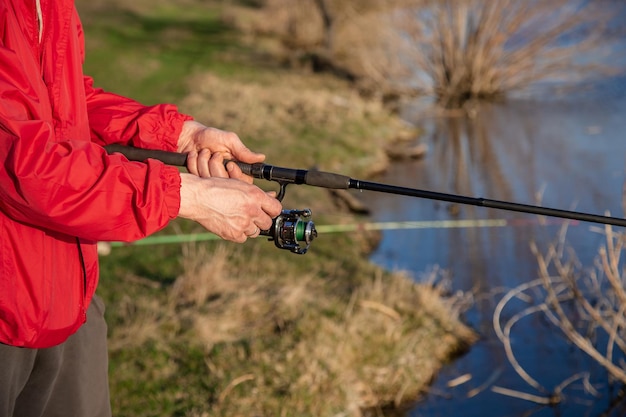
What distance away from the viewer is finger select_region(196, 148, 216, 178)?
243 centimetres

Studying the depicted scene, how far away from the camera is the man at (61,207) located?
1899 millimetres

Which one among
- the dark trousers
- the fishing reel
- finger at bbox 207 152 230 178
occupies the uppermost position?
finger at bbox 207 152 230 178

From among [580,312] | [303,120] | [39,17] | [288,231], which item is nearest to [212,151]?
[288,231]

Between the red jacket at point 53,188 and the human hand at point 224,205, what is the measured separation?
6 centimetres

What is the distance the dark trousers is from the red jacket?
0.08 metres

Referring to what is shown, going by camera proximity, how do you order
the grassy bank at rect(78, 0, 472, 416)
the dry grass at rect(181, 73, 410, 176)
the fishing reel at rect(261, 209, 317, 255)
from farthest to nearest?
the dry grass at rect(181, 73, 410, 176), the grassy bank at rect(78, 0, 472, 416), the fishing reel at rect(261, 209, 317, 255)

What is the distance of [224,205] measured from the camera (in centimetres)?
218

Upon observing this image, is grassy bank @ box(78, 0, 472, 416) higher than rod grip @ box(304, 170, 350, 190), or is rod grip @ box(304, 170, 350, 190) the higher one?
rod grip @ box(304, 170, 350, 190)

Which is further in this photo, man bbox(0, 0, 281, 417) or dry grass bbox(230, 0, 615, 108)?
dry grass bbox(230, 0, 615, 108)

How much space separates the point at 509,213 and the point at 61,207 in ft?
19.4

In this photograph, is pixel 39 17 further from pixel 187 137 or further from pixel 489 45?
pixel 489 45

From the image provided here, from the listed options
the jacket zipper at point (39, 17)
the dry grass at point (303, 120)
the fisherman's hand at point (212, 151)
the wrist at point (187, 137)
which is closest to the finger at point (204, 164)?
the fisherman's hand at point (212, 151)

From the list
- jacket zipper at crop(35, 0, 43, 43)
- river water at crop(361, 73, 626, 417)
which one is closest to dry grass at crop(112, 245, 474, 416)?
river water at crop(361, 73, 626, 417)

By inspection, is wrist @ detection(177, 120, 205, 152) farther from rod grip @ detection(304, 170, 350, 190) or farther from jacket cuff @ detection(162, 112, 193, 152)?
rod grip @ detection(304, 170, 350, 190)
